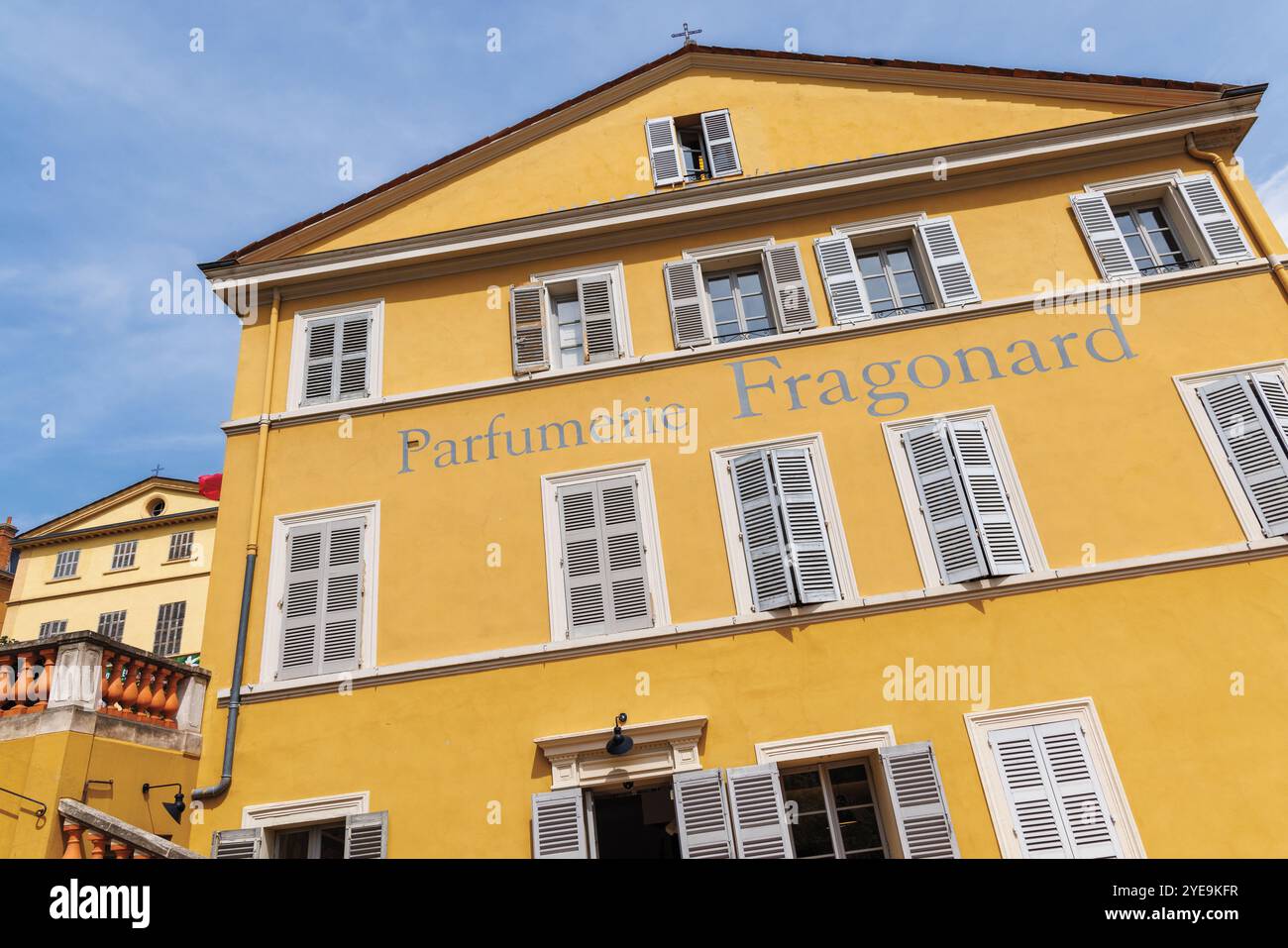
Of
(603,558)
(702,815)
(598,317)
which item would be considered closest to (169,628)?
(598,317)

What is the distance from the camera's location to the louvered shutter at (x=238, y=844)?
8062mm

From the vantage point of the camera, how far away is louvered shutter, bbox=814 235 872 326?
10.3 meters

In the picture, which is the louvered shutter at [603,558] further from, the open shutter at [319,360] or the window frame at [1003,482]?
the open shutter at [319,360]

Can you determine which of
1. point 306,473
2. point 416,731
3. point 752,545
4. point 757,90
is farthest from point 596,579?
point 757,90

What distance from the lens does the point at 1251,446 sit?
8.93 metres

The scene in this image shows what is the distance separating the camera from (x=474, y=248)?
11.1m

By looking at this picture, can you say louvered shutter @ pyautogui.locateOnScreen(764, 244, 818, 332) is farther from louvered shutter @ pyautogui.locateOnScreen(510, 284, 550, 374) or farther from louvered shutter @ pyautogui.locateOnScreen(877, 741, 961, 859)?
louvered shutter @ pyautogui.locateOnScreen(877, 741, 961, 859)

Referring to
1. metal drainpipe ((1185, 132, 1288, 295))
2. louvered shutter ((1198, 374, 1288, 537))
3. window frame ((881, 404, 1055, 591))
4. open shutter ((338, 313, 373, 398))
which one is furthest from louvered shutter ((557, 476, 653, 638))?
metal drainpipe ((1185, 132, 1288, 295))

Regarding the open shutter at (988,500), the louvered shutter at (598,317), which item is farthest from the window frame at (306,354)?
the open shutter at (988,500)

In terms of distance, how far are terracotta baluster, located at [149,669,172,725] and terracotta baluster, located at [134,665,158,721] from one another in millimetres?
36

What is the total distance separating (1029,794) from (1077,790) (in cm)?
39

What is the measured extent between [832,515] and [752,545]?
0.84 metres

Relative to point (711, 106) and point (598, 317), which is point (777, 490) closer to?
point (598, 317)
